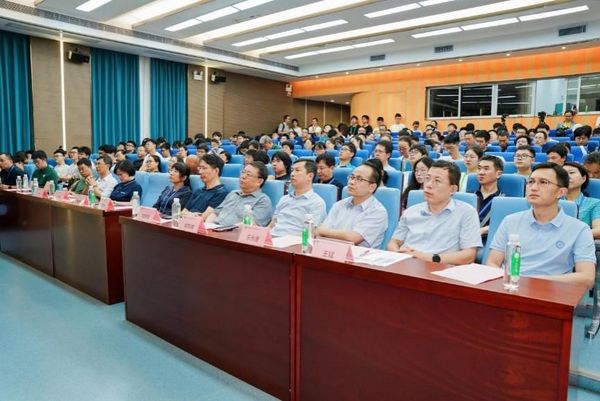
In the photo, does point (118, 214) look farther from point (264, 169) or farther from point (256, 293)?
point (256, 293)

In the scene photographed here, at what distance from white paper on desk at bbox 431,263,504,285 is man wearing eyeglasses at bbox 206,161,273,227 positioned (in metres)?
1.66

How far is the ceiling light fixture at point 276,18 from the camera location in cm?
757

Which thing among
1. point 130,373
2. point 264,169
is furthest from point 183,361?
point 264,169

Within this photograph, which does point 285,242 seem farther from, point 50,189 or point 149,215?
point 50,189

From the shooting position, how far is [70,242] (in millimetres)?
3346

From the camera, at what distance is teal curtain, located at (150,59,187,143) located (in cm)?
1077

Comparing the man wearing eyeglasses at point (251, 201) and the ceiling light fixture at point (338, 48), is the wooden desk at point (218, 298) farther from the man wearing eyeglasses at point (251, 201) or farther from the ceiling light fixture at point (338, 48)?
the ceiling light fixture at point (338, 48)

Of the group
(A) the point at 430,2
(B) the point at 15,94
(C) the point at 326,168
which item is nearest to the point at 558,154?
(C) the point at 326,168

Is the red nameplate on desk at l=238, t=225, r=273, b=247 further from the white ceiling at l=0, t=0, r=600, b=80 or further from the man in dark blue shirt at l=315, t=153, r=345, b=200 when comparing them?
the white ceiling at l=0, t=0, r=600, b=80

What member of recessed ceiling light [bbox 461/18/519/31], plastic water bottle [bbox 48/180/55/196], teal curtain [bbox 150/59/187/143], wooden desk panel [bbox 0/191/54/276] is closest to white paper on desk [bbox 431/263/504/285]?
wooden desk panel [bbox 0/191/54/276]

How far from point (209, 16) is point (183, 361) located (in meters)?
7.35

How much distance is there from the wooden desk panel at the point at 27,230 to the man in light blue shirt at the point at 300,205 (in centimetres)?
203

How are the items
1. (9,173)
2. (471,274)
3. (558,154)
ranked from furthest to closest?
(9,173) → (558,154) → (471,274)

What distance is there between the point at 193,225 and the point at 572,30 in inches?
357
